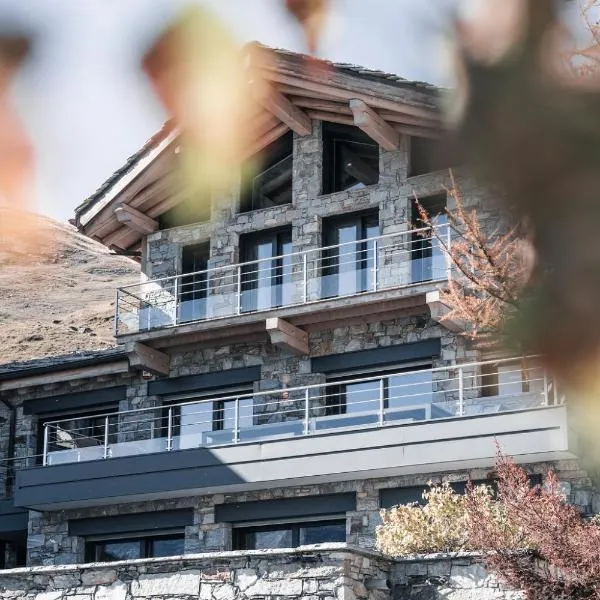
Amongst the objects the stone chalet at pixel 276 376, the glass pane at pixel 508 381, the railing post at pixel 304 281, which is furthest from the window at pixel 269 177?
the glass pane at pixel 508 381

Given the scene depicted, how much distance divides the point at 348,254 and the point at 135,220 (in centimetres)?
470

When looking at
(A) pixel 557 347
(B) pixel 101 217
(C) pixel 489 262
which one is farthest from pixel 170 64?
(B) pixel 101 217

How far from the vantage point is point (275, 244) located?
22.8m

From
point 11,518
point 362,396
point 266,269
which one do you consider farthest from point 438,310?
point 11,518

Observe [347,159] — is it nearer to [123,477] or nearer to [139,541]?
[123,477]

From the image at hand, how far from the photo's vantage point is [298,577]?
42.6ft

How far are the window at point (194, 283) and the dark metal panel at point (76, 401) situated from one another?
6.65 feet

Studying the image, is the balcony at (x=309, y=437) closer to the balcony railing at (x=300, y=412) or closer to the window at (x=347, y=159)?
the balcony railing at (x=300, y=412)

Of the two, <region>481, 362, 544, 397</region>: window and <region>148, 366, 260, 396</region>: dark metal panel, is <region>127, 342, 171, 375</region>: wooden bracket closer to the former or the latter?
<region>148, 366, 260, 396</region>: dark metal panel

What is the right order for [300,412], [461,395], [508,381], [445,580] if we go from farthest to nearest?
[300,412] → [508,381] → [461,395] → [445,580]

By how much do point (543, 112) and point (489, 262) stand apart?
1053 cm

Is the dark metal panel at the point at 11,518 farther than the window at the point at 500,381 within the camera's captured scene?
Yes

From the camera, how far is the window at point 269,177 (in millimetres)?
23094

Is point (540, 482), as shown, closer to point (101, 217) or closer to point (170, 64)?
point (101, 217)
